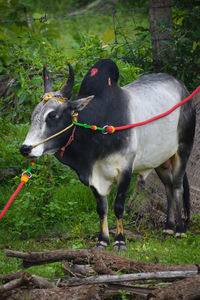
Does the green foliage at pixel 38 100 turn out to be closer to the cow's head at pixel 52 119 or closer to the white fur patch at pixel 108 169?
the white fur patch at pixel 108 169

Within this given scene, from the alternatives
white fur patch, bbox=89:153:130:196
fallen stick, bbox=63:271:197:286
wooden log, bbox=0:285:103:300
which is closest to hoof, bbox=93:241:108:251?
white fur patch, bbox=89:153:130:196

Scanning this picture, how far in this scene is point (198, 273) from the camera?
142 inches

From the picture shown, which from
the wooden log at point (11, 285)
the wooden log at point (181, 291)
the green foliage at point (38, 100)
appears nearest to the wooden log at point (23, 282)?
the wooden log at point (11, 285)

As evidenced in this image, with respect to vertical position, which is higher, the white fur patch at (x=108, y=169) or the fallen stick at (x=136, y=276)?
the white fur patch at (x=108, y=169)

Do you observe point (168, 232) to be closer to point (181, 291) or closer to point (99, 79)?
point (99, 79)

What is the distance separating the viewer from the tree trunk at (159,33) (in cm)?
654

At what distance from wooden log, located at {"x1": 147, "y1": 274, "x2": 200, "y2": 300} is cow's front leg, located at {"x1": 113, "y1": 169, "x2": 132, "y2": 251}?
1347 millimetres

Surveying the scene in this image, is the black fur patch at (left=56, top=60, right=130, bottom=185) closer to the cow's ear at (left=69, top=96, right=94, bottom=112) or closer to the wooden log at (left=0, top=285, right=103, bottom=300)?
the cow's ear at (left=69, top=96, right=94, bottom=112)

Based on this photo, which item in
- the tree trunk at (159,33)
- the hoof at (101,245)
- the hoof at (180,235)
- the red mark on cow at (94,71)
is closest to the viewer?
the red mark on cow at (94,71)

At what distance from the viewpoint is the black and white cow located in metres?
4.43

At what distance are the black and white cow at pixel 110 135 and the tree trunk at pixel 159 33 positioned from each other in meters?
1.33

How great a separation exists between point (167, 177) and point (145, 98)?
3.13 ft

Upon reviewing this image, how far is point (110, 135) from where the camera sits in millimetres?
4617

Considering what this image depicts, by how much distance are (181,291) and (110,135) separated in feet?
5.23
